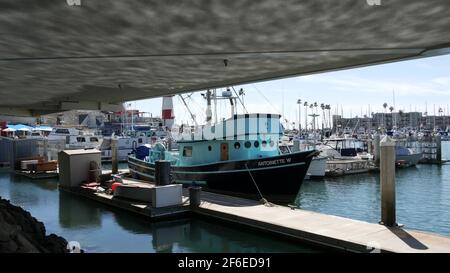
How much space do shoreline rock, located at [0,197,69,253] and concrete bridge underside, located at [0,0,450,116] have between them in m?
4.19

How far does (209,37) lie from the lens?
9656 millimetres

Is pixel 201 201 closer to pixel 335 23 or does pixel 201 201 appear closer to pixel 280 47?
pixel 280 47

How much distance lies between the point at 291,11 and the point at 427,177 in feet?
108

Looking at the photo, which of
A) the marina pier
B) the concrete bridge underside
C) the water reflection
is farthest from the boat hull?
the water reflection

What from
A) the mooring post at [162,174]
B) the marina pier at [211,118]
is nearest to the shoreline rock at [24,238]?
the marina pier at [211,118]

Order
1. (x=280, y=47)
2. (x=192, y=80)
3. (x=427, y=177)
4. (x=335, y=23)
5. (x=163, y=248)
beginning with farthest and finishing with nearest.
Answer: (x=427, y=177) < (x=192, y=80) < (x=163, y=248) < (x=280, y=47) < (x=335, y=23)

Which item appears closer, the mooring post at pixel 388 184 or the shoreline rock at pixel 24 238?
the shoreline rock at pixel 24 238

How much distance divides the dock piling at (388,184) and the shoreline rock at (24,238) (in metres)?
9.15

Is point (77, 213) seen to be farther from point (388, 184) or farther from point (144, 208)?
point (388, 184)

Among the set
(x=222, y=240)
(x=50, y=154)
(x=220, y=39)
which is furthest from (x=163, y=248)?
(x=50, y=154)

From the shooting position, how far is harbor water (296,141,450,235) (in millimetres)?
19703

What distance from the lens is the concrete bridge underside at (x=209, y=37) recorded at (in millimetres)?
7578

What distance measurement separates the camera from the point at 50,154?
42906mm

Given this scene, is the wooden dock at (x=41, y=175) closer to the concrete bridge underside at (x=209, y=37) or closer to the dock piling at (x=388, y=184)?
the concrete bridge underside at (x=209, y=37)
